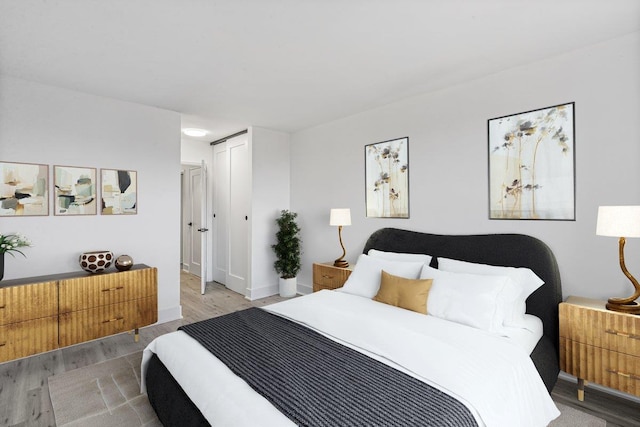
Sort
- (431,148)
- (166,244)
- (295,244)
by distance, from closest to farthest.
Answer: (431,148) < (166,244) < (295,244)

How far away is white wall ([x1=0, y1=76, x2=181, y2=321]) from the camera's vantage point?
3008mm

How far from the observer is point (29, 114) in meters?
3.04

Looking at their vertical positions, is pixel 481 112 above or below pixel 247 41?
below

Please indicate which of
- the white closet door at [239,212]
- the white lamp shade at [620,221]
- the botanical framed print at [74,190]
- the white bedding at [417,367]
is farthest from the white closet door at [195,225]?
the white lamp shade at [620,221]

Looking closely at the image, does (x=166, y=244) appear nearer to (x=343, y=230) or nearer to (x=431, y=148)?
(x=343, y=230)

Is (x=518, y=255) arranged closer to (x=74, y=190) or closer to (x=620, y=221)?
(x=620, y=221)

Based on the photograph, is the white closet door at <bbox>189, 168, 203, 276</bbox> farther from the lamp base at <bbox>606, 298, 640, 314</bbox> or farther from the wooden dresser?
the lamp base at <bbox>606, 298, 640, 314</bbox>

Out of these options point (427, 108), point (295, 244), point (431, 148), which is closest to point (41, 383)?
point (295, 244)

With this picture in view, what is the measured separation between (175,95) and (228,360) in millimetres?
2841

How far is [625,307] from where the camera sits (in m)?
2.06

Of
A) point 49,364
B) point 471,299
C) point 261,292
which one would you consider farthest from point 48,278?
point 471,299

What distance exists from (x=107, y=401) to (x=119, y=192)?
218 cm

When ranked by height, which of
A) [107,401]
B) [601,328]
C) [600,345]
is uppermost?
[601,328]

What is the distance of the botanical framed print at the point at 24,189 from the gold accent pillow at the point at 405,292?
3.37 meters
